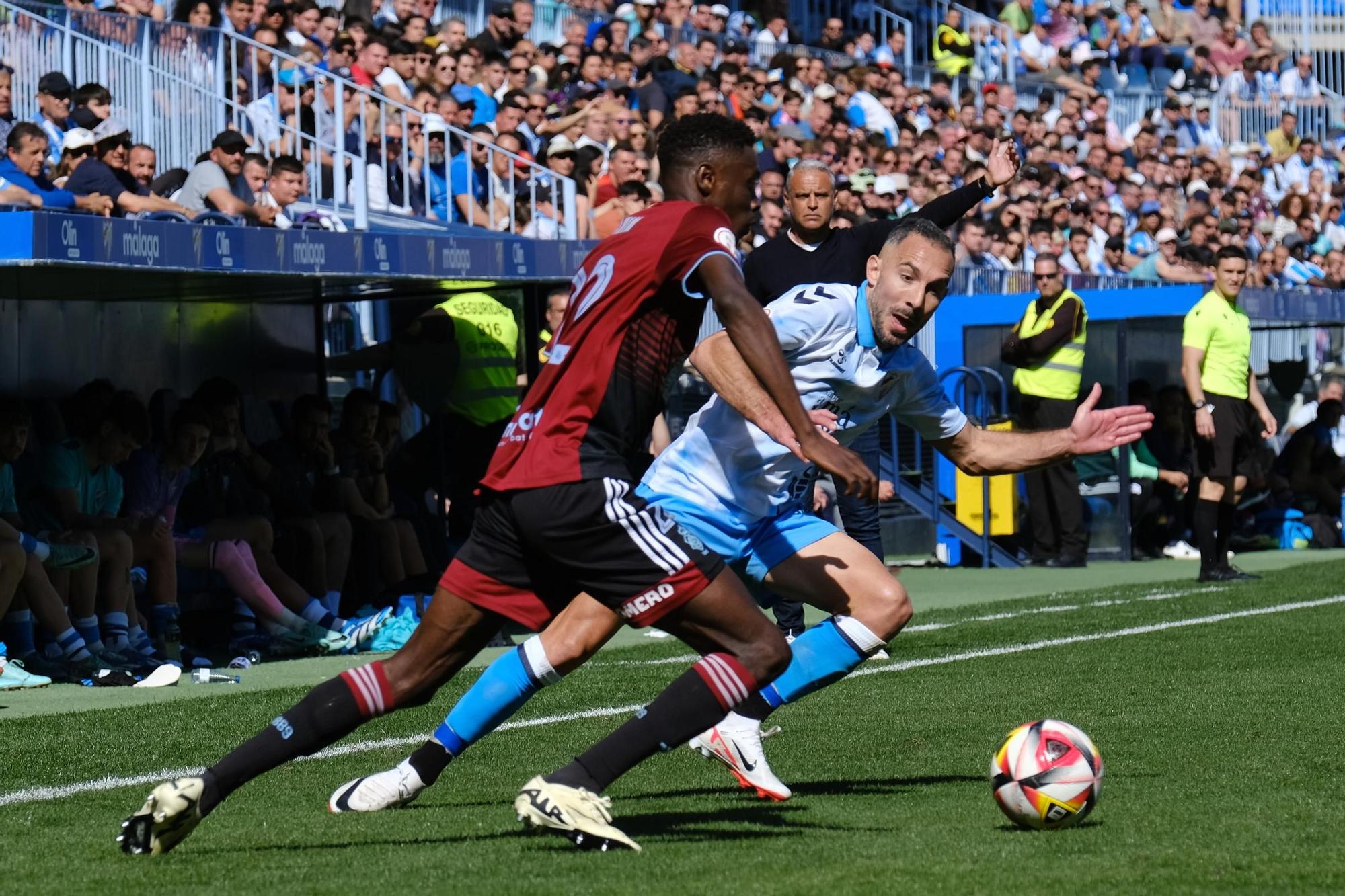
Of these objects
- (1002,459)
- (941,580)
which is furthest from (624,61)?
(1002,459)

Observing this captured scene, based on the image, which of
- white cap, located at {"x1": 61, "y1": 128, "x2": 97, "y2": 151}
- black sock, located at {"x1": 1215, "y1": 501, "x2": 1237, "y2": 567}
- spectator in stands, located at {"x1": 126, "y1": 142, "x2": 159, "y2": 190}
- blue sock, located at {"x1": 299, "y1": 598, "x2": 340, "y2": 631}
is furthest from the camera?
black sock, located at {"x1": 1215, "y1": 501, "x2": 1237, "y2": 567}

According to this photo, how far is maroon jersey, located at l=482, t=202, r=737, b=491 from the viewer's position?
5.21 m

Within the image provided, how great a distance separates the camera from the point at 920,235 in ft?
20.7

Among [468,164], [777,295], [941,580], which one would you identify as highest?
[468,164]

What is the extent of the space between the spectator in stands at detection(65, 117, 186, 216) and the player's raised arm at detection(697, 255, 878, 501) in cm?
719

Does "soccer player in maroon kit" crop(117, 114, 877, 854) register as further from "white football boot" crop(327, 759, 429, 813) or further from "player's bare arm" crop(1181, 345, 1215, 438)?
"player's bare arm" crop(1181, 345, 1215, 438)

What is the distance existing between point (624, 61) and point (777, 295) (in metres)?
12.5

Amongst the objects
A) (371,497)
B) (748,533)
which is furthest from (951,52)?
(748,533)

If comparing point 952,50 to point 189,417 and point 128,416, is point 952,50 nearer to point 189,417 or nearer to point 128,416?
point 189,417

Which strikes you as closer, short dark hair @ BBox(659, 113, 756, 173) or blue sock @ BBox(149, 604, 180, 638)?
short dark hair @ BBox(659, 113, 756, 173)

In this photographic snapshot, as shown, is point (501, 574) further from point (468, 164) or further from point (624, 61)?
point (624, 61)

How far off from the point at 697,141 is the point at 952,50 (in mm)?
24578

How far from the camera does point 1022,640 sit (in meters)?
11.2

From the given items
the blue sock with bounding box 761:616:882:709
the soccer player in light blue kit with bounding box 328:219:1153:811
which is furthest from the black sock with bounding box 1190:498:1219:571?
the blue sock with bounding box 761:616:882:709
